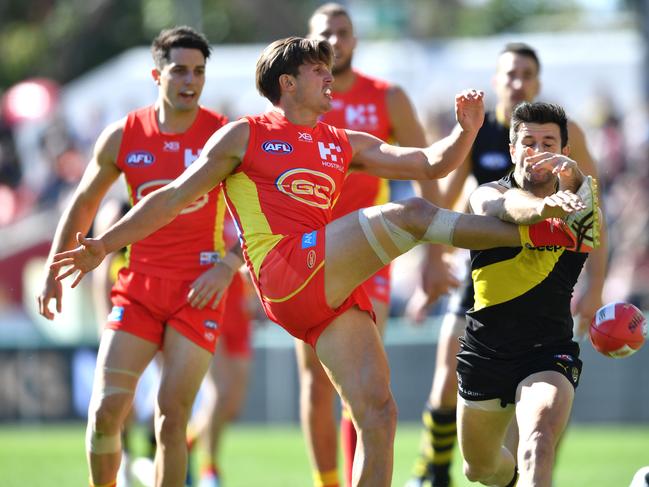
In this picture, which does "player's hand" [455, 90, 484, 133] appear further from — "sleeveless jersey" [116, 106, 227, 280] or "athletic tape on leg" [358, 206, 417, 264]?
"sleeveless jersey" [116, 106, 227, 280]

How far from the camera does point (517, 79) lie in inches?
334

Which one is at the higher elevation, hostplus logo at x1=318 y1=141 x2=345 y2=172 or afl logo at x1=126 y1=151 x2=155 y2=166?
afl logo at x1=126 y1=151 x2=155 y2=166

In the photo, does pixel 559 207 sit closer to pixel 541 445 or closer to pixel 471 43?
pixel 541 445

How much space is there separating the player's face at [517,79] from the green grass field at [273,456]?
3.47 m

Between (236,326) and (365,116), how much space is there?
122 inches

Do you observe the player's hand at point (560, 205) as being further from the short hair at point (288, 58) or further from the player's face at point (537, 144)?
the short hair at point (288, 58)

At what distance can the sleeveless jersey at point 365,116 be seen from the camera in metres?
8.60

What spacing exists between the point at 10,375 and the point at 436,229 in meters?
10.9

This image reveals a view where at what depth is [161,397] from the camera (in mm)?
7316

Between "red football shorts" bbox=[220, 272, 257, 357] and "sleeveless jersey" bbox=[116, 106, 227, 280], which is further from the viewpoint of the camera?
"red football shorts" bbox=[220, 272, 257, 357]

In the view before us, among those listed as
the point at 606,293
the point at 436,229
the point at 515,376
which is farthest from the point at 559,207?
the point at 606,293

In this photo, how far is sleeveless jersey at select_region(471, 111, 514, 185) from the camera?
329 inches

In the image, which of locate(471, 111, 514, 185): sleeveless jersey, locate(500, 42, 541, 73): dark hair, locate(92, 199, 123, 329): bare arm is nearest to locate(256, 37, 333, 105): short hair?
locate(471, 111, 514, 185): sleeveless jersey

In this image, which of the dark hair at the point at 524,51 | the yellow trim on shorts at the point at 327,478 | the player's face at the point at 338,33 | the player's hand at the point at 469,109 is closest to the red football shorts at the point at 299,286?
the player's hand at the point at 469,109
